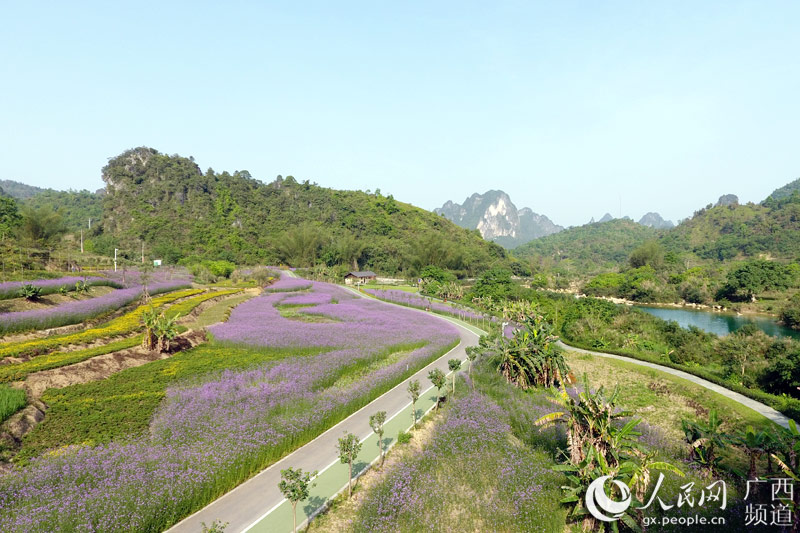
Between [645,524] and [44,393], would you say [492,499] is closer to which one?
[645,524]

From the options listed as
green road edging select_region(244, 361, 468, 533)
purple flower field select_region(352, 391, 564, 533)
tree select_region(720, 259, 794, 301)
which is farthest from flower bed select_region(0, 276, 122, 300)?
tree select_region(720, 259, 794, 301)

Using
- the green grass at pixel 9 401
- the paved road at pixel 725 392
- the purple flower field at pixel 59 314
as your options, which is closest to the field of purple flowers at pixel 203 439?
the green grass at pixel 9 401

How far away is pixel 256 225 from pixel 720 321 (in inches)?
5218

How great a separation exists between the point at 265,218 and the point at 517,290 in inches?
4396

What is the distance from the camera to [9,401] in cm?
1397

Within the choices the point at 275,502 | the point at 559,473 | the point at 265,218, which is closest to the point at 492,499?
the point at 559,473

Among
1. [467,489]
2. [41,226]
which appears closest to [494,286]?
[467,489]

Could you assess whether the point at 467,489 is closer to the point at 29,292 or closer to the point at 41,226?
the point at 29,292

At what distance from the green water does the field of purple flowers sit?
5286 centimetres

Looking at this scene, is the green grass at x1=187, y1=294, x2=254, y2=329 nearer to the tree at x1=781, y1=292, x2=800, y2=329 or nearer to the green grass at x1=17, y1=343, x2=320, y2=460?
the green grass at x1=17, y1=343, x2=320, y2=460

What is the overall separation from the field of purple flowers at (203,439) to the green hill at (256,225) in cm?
8057

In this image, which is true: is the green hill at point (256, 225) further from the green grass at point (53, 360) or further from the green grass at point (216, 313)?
the green grass at point (53, 360)

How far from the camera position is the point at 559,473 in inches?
500

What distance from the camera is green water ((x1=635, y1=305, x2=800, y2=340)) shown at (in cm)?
5619
